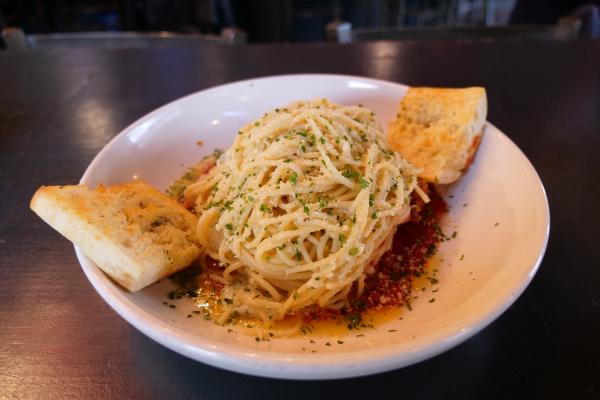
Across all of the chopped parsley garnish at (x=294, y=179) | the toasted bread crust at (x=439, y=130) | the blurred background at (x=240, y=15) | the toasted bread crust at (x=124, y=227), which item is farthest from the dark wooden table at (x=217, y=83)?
the blurred background at (x=240, y=15)

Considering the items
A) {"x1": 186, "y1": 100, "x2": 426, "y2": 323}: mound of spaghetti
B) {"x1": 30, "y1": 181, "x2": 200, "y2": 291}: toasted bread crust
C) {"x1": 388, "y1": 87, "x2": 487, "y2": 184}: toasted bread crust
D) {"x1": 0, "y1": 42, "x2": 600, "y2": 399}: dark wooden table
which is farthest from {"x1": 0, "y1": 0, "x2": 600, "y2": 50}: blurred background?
{"x1": 30, "y1": 181, "x2": 200, "y2": 291}: toasted bread crust

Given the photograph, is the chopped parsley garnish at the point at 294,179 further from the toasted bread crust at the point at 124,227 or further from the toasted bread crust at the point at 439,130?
the toasted bread crust at the point at 439,130

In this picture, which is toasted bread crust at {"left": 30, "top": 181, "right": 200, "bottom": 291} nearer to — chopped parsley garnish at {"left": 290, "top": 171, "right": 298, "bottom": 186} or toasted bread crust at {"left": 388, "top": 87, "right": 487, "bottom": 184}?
chopped parsley garnish at {"left": 290, "top": 171, "right": 298, "bottom": 186}

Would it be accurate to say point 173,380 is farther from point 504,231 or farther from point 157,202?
point 504,231

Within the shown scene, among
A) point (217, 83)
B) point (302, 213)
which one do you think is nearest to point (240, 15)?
point (217, 83)

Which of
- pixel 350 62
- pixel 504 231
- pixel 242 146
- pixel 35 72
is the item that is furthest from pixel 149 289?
pixel 35 72
